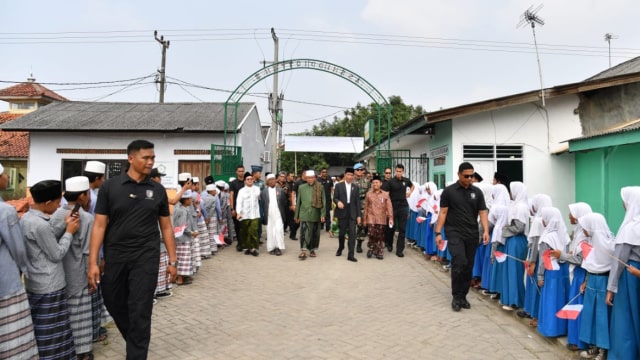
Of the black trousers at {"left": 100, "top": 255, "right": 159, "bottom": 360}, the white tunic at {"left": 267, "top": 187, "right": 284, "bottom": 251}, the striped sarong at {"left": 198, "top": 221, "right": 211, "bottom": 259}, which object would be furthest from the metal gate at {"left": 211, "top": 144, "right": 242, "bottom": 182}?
the black trousers at {"left": 100, "top": 255, "right": 159, "bottom": 360}

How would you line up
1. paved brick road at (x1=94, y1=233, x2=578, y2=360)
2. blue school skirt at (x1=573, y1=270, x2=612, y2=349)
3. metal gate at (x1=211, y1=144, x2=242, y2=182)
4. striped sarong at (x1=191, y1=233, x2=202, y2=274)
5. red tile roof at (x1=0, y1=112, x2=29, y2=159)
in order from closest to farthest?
blue school skirt at (x1=573, y1=270, x2=612, y2=349) < paved brick road at (x1=94, y1=233, x2=578, y2=360) < striped sarong at (x1=191, y1=233, x2=202, y2=274) < metal gate at (x1=211, y1=144, x2=242, y2=182) < red tile roof at (x1=0, y1=112, x2=29, y2=159)

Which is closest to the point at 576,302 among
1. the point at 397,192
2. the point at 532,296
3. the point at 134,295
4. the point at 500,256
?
the point at 532,296

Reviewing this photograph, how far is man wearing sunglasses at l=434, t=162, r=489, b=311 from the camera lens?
18.3 ft

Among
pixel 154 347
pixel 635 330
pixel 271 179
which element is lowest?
pixel 154 347

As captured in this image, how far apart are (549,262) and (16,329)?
15.6ft

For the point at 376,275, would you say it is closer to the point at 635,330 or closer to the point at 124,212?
the point at 635,330

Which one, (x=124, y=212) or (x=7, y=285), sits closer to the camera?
(x=7, y=285)

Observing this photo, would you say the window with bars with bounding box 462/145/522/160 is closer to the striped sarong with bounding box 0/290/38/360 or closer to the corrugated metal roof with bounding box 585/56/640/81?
the corrugated metal roof with bounding box 585/56/640/81

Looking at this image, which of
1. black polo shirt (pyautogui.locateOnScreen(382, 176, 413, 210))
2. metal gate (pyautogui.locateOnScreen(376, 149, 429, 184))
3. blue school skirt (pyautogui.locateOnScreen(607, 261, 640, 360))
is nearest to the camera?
blue school skirt (pyautogui.locateOnScreen(607, 261, 640, 360))

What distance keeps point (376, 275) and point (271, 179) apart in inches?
145

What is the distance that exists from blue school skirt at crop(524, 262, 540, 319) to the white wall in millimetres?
6994

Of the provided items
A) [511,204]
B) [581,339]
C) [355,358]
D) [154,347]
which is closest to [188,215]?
[154,347]

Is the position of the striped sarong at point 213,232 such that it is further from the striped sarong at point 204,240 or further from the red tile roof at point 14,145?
the red tile roof at point 14,145

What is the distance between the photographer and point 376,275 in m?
7.51
